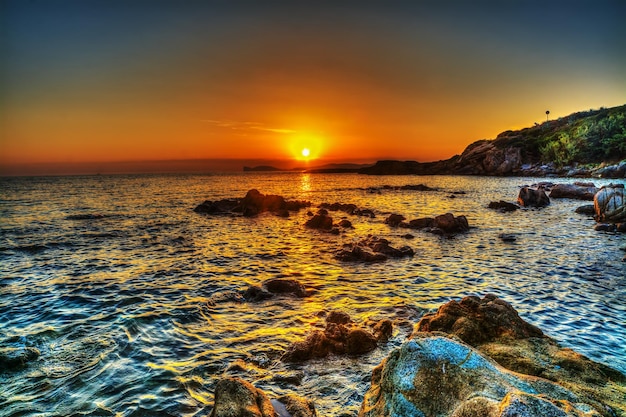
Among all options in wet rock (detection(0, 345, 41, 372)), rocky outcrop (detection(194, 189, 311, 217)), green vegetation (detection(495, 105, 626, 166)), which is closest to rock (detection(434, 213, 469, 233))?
rocky outcrop (detection(194, 189, 311, 217))

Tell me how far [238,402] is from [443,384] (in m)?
3.09

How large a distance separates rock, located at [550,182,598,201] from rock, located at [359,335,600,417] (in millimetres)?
58741

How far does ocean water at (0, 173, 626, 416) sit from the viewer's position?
8062 millimetres

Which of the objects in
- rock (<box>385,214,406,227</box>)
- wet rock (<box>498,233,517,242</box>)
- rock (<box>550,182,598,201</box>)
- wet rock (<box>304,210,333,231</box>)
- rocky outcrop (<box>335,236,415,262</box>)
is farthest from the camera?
rock (<box>550,182,598,201</box>)

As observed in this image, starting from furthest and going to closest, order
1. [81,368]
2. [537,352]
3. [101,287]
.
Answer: [101,287] < [81,368] < [537,352]

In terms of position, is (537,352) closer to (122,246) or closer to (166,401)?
(166,401)

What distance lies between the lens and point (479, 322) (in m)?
8.33

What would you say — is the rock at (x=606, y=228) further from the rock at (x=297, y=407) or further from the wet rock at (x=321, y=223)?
the rock at (x=297, y=407)

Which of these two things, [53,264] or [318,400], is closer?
[318,400]

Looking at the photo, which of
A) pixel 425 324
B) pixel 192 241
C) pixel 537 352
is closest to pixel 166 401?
pixel 425 324

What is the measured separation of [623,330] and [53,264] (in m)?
27.7

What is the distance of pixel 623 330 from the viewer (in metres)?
10.4

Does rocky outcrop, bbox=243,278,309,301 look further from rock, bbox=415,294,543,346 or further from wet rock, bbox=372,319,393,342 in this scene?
rock, bbox=415,294,543,346

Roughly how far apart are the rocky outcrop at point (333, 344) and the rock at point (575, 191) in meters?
56.4
